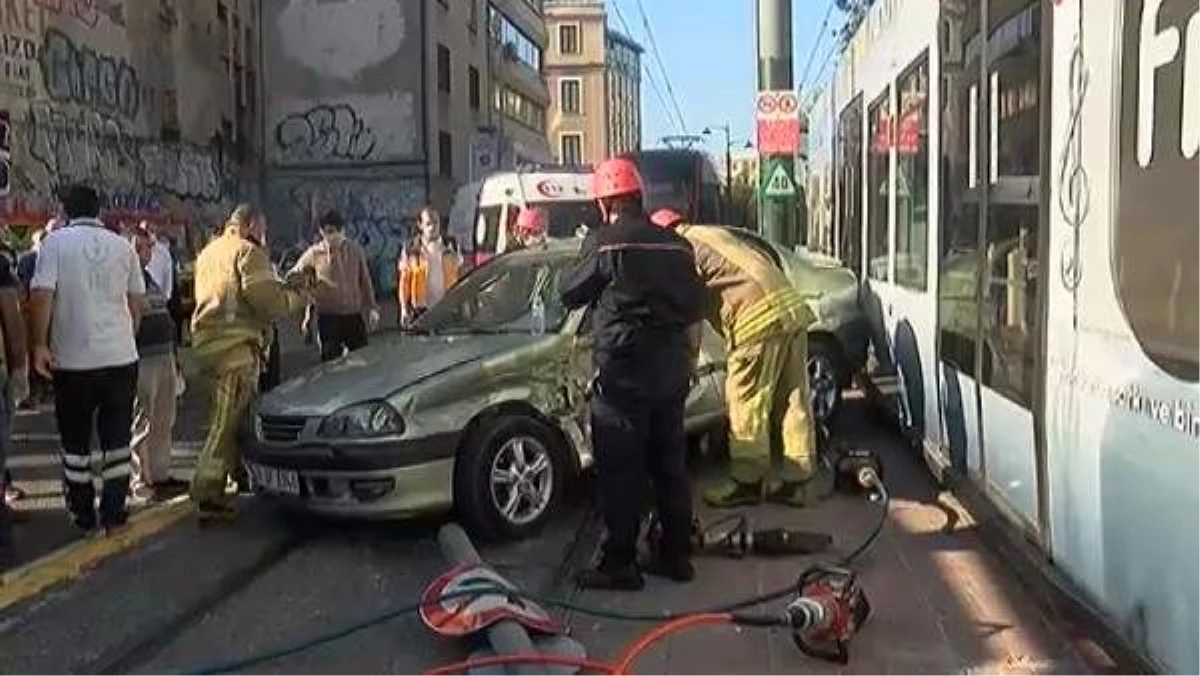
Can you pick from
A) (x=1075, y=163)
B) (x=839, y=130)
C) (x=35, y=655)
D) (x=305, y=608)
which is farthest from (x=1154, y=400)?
(x=839, y=130)

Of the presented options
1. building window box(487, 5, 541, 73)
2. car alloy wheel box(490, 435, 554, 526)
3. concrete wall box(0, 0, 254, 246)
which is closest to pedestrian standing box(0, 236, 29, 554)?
car alloy wheel box(490, 435, 554, 526)

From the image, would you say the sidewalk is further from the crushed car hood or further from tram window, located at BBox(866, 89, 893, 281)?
tram window, located at BBox(866, 89, 893, 281)

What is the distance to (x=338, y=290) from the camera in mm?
10906

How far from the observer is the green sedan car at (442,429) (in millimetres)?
7137

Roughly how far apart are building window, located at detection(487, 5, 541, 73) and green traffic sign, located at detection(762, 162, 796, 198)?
3973 centimetres

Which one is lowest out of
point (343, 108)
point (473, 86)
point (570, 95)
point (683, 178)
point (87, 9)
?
point (683, 178)

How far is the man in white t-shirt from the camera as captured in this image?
24.3 feet

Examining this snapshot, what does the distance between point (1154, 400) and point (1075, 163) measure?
3.90 feet

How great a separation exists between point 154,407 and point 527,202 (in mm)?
10545

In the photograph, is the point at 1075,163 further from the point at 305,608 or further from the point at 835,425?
the point at 835,425

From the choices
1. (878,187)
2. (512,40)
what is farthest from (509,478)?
(512,40)

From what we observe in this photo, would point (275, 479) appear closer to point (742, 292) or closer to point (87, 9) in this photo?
point (742, 292)

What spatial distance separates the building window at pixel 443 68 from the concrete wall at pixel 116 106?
33.4ft

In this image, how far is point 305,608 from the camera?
6.40m
